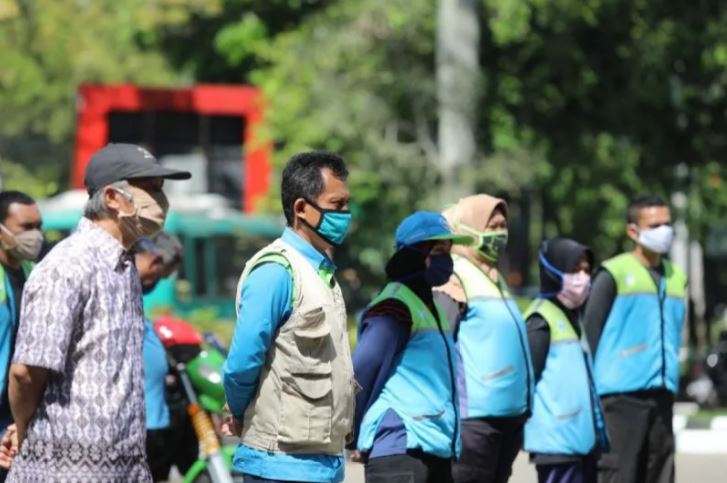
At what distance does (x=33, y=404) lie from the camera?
5555mm

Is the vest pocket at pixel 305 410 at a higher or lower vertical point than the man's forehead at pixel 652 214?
lower

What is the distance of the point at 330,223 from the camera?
20.6ft

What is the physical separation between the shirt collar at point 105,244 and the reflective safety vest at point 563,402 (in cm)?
364

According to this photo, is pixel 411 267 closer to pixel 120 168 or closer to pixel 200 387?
pixel 120 168

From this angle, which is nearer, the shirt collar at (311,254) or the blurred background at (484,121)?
the shirt collar at (311,254)

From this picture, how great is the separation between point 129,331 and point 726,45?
1544 cm

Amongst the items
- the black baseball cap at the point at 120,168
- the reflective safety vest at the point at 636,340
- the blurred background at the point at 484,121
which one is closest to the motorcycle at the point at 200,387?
the reflective safety vest at the point at 636,340

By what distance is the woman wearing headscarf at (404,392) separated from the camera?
708 cm

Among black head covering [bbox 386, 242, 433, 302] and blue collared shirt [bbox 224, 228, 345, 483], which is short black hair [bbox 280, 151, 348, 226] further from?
black head covering [bbox 386, 242, 433, 302]

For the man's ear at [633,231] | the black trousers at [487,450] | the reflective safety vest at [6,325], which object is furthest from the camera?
the man's ear at [633,231]

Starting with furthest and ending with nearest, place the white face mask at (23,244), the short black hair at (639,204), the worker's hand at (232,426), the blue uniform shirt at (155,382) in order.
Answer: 1. the short black hair at (639,204)
2. the blue uniform shirt at (155,382)
3. the white face mask at (23,244)
4. the worker's hand at (232,426)

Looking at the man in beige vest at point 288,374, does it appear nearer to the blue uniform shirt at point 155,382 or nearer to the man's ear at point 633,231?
the blue uniform shirt at point 155,382

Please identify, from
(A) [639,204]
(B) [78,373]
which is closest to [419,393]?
(B) [78,373]

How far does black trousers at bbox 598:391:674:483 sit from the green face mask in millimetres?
1747
